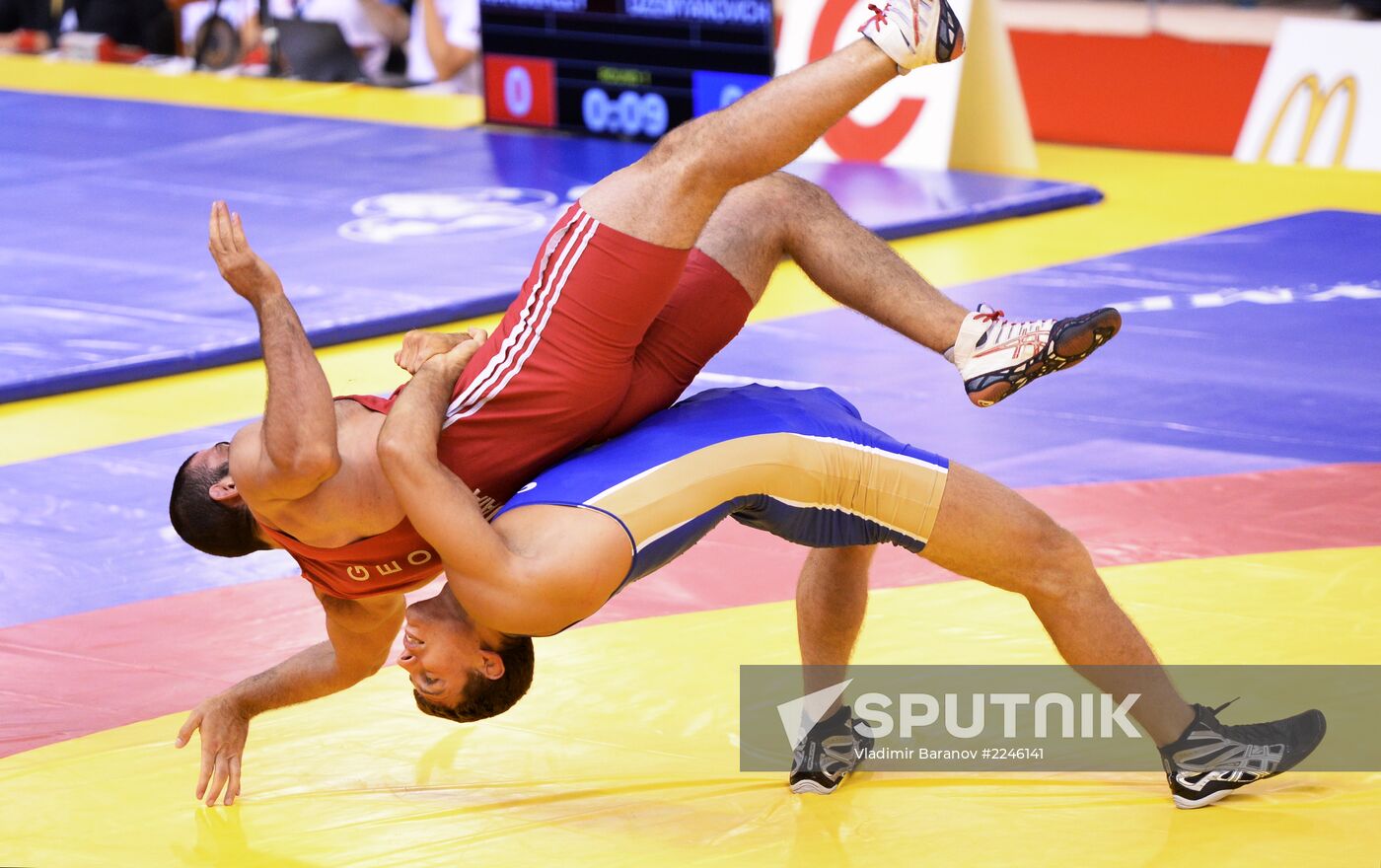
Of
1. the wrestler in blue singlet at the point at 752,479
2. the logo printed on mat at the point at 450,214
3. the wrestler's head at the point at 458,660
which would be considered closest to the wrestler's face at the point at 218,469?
the wrestler's head at the point at 458,660

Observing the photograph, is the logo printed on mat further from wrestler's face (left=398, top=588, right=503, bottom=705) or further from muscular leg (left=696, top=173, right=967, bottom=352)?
wrestler's face (left=398, top=588, right=503, bottom=705)

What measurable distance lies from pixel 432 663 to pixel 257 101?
9166 millimetres

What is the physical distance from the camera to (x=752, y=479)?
10.6 ft

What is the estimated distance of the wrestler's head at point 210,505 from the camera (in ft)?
11.2

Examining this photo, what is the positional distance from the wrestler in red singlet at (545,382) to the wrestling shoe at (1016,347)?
0.56 metres

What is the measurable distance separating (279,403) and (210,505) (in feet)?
1.25

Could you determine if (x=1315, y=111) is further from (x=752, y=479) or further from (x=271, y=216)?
(x=752, y=479)

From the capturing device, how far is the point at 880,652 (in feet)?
13.6

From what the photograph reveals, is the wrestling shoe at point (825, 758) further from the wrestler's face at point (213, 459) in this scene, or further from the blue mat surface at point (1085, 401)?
the blue mat surface at point (1085, 401)

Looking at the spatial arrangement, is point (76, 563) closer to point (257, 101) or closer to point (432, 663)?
point (432, 663)

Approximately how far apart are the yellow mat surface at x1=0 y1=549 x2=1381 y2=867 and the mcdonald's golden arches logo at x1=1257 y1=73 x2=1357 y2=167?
5.52 m

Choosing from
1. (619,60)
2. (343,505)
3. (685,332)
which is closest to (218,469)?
(343,505)

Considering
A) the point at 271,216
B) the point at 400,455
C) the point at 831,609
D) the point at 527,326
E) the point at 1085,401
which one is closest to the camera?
the point at 400,455

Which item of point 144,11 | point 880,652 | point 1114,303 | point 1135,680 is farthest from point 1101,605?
point 144,11
